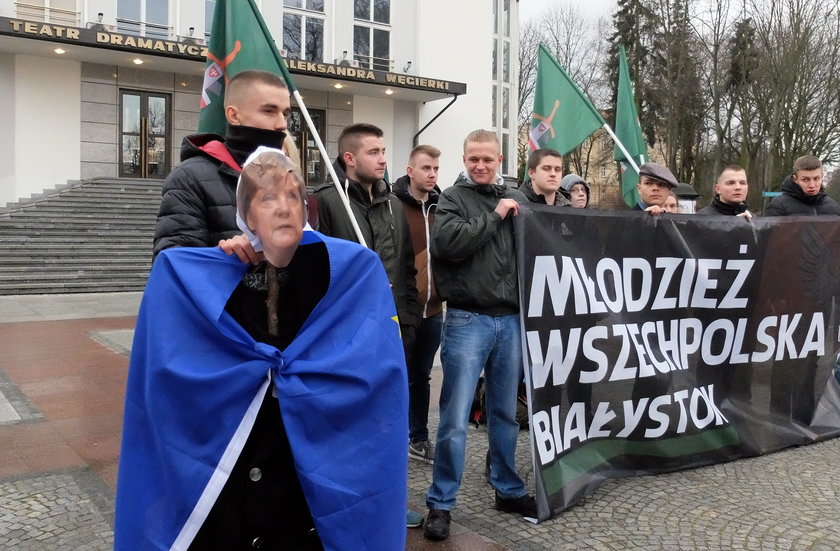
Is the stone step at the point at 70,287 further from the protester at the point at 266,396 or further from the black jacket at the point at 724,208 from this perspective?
the protester at the point at 266,396

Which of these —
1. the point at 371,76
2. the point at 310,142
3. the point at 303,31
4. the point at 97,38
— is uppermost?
the point at 303,31

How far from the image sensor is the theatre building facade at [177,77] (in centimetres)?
1925

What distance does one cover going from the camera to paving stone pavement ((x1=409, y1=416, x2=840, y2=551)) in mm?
3533

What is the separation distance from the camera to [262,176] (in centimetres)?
196

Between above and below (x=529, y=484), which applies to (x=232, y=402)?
Answer: above

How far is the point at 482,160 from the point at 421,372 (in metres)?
1.74

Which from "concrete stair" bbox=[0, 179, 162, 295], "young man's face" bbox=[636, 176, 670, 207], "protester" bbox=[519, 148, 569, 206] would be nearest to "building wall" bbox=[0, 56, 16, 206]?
"concrete stair" bbox=[0, 179, 162, 295]

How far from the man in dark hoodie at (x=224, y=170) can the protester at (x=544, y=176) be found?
2.22 m

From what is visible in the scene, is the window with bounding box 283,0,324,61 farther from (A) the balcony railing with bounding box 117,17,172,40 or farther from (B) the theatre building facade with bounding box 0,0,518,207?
(A) the balcony railing with bounding box 117,17,172,40

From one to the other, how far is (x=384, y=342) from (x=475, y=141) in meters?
1.95

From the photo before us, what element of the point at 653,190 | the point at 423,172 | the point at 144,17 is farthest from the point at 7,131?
the point at 653,190

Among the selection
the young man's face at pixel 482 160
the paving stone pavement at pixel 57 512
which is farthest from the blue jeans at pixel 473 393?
the paving stone pavement at pixel 57 512

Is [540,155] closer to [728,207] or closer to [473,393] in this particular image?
[473,393]

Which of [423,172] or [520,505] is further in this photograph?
[423,172]
